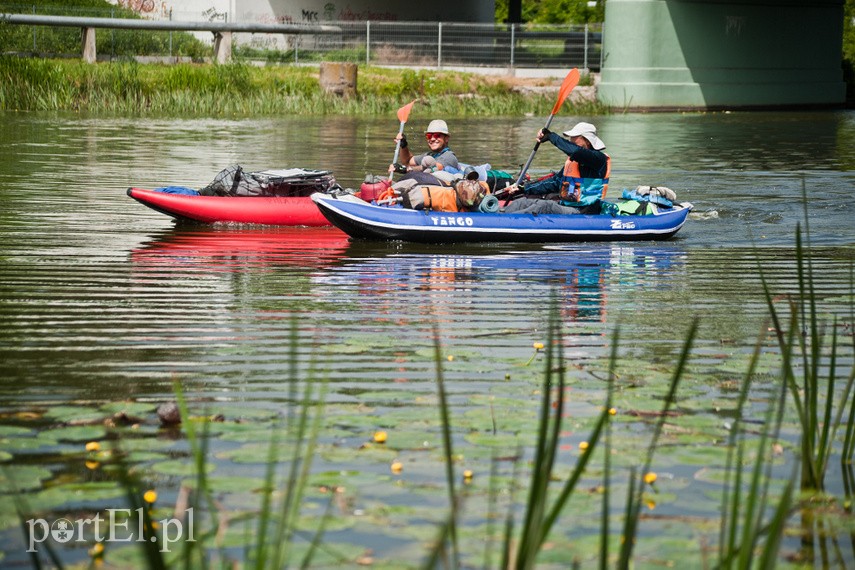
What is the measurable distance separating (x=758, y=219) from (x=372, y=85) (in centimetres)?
1805

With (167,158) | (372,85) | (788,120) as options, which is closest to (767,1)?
(788,120)

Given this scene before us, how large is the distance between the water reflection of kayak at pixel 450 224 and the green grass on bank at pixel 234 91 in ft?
53.9

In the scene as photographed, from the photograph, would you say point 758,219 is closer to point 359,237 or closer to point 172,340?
point 359,237

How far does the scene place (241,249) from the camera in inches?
427

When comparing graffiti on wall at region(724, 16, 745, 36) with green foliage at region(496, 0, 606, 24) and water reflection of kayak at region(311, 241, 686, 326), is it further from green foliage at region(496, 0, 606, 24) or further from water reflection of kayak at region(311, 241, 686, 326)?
water reflection of kayak at region(311, 241, 686, 326)

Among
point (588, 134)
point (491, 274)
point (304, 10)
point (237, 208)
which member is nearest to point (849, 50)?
point (304, 10)

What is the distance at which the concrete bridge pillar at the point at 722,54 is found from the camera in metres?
32.1

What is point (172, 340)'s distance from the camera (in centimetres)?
671

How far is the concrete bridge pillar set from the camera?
105 ft

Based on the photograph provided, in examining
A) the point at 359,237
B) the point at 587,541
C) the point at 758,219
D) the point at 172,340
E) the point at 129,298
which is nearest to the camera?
the point at 587,541

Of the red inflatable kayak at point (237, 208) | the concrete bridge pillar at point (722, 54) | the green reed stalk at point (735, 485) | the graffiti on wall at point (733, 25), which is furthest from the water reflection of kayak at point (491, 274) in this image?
the graffiti on wall at point (733, 25)

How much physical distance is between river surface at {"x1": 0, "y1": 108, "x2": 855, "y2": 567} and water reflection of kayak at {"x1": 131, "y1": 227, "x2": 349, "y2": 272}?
0.03 m

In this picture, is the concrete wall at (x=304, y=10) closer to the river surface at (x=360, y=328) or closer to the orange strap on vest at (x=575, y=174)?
the river surface at (x=360, y=328)

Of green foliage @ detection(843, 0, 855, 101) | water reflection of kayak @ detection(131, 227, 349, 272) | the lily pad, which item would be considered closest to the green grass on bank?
green foliage @ detection(843, 0, 855, 101)
